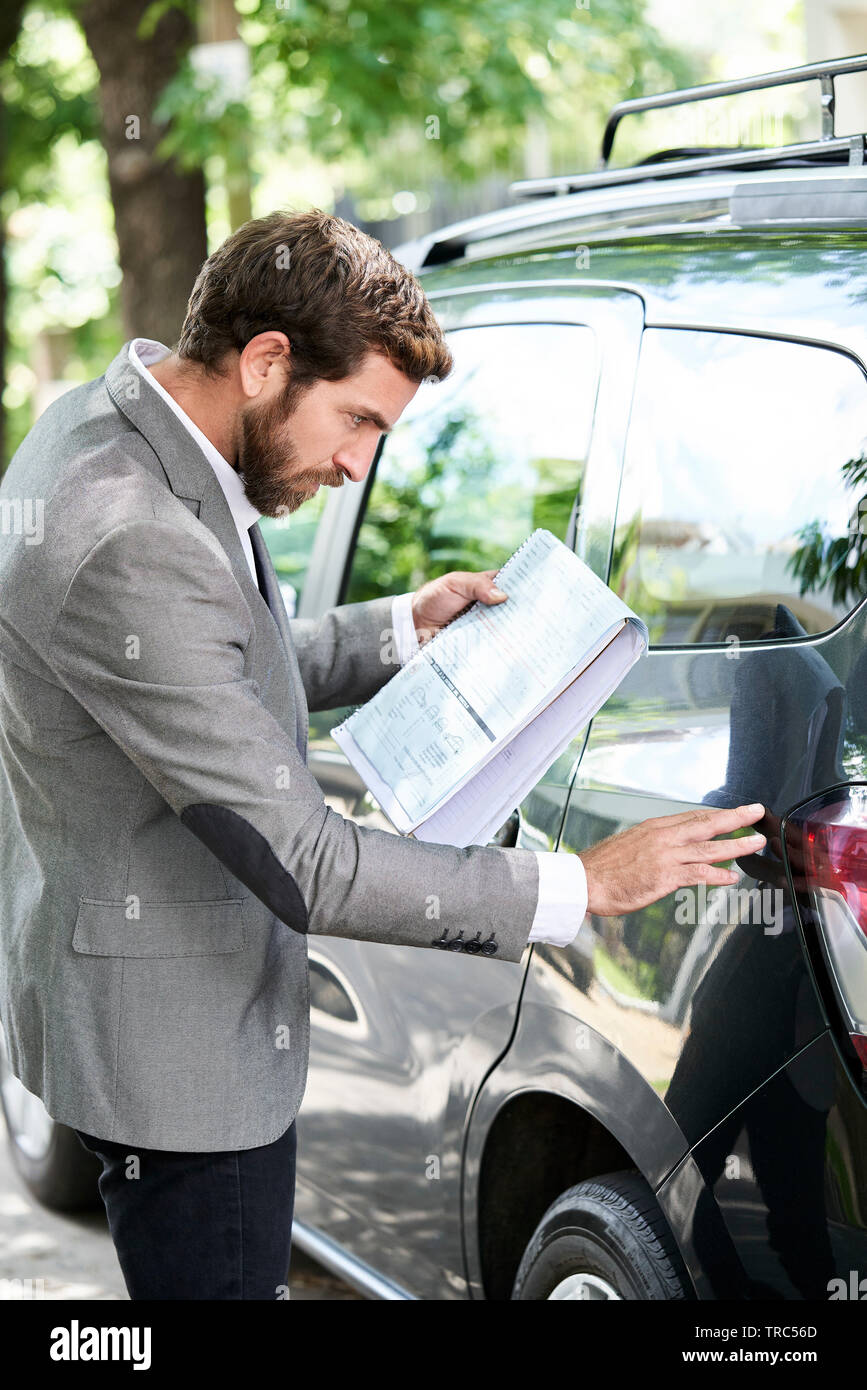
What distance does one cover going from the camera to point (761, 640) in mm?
2043

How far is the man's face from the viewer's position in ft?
6.47

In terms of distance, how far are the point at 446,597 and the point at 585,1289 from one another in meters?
1.09

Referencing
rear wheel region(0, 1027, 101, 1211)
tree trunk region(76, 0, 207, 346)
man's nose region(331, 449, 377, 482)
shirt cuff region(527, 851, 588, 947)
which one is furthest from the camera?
tree trunk region(76, 0, 207, 346)

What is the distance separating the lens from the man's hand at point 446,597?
2400 mm

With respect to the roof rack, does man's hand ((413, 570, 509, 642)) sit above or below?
below

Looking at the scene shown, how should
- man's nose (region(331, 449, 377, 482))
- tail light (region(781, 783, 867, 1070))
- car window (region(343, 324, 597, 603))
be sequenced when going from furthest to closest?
car window (region(343, 324, 597, 603)) → man's nose (region(331, 449, 377, 482)) → tail light (region(781, 783, 867, 1070))

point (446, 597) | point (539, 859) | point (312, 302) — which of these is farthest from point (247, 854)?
point (446, 597)

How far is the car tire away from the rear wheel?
1.98 m

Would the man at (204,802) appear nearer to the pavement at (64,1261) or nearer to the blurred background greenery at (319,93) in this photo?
the pavement at (64,1261)

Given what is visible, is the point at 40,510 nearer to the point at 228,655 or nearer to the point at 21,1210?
the point at 228,655

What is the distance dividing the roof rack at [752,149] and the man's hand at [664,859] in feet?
3.68

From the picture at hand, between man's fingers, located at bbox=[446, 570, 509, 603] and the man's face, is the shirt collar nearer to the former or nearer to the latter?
the man's face

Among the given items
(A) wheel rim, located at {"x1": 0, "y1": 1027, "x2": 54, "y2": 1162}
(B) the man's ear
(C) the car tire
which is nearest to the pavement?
(A) wheel rim, located at {"x1": 0, "y1": 1027, "x2": 54, "y2": 1162}

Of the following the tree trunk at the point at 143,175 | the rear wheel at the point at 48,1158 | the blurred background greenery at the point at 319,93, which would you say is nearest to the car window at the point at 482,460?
the rear wheel at the point at 48,1158
